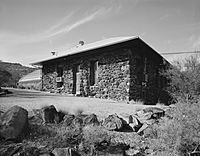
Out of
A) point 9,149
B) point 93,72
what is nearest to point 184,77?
point 93,72

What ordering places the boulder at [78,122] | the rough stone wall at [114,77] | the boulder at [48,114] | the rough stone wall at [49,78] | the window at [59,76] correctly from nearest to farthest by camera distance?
the boulder at [78,122], the boulder at [48,114], the rough stone wall at [114,77], the window at [59,76], the rough stone wall at [49,78]

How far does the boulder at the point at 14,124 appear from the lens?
458cm

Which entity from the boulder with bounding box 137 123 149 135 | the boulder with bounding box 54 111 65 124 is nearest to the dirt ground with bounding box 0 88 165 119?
the boulder with bounding box 54 111 65 124

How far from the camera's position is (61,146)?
14.4 feet

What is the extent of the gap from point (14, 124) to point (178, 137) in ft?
12.3

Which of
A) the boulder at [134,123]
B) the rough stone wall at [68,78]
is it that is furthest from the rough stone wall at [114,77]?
the boulder at [134,123]

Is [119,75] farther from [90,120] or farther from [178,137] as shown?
[178,137]

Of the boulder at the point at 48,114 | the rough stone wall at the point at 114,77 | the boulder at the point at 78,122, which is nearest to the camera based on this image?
the boulder at the point at 78,122

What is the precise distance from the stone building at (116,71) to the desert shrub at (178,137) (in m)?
7.17

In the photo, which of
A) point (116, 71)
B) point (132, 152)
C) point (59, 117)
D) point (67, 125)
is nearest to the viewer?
point (132, 152)

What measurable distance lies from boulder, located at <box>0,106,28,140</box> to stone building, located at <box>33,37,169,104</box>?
7.83 m

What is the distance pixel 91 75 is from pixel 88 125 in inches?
364

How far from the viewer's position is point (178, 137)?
4324mm

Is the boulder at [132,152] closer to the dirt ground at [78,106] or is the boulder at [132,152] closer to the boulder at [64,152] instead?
the boulder at [64,152]
